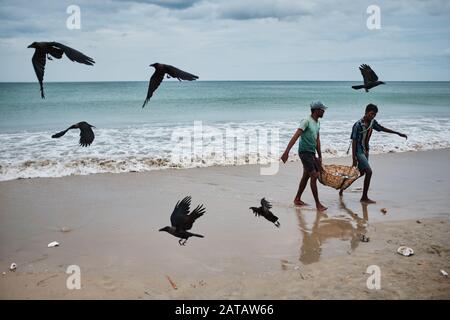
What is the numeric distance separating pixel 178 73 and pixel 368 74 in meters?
3.45

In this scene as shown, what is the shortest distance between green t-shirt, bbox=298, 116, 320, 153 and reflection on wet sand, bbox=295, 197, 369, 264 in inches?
35.8

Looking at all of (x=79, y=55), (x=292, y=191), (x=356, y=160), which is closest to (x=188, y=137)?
(x=292, y=191)

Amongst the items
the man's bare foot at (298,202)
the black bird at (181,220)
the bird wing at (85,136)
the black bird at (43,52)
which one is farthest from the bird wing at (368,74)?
the black bird at (43,52)

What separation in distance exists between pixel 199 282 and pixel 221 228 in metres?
1.49

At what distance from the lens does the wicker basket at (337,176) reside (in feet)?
20.1

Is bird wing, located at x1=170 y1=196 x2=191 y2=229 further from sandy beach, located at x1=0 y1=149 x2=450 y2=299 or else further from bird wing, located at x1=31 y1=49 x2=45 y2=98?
bird wing, located at x1=31 y1=49 x2=45 y2=98

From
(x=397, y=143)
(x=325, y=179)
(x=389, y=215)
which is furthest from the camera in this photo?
(x=397, y=143)

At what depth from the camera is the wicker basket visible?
241 inches

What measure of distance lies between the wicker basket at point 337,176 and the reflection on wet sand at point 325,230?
15.7 inches

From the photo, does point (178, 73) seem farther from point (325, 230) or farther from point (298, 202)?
point (298, 202)

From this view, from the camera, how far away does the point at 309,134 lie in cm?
588

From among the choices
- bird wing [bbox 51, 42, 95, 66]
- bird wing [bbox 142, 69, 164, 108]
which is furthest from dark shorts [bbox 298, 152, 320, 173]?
bird wing [bbox 51, 42, 95, 66]

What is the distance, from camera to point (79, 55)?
2660 mm
